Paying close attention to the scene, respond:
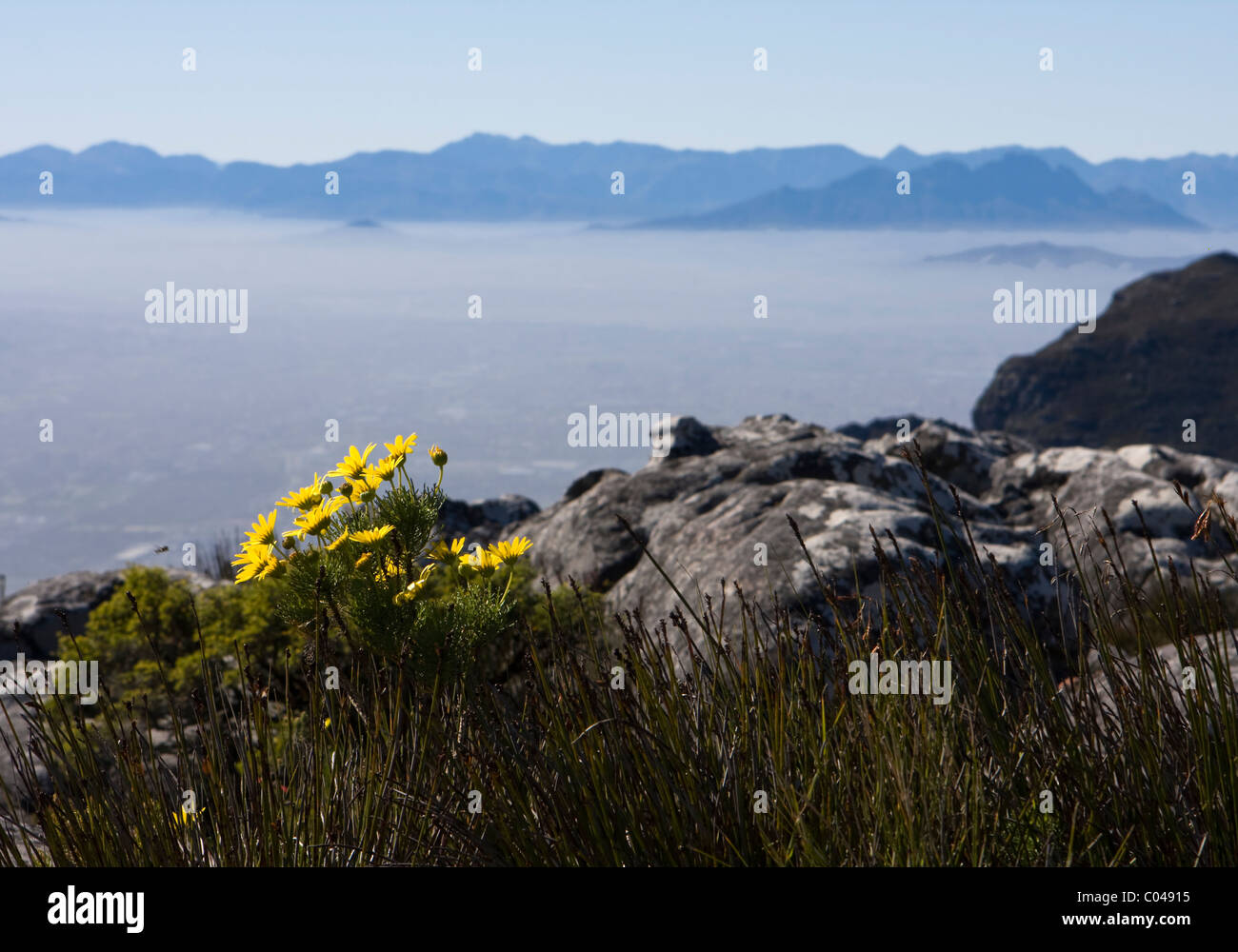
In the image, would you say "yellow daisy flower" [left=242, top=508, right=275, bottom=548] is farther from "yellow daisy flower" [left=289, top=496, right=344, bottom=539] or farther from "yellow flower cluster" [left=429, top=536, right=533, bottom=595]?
"yellow flower cluster" [left=429, top=536, right=533, bottom=595]

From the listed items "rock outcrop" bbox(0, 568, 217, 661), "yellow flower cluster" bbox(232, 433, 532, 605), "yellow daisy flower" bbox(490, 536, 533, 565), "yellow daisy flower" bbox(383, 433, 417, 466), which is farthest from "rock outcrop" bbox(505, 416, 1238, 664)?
"rock outcrop" bbox(0, 568, 217, 661)

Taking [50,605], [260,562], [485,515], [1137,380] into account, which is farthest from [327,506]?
[1137,380]

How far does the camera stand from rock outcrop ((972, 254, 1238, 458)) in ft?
180

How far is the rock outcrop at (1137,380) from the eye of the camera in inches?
2163

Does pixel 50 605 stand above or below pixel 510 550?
below

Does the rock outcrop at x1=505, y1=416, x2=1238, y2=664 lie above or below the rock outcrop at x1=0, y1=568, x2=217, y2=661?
above

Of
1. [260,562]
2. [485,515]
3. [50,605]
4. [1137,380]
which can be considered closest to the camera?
[260,562]

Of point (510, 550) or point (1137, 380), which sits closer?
Answer: point (510, 550)

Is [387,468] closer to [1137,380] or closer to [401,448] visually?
[401,448]

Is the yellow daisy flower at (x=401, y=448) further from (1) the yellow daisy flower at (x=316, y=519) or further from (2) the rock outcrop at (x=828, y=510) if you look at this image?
(2) the rock outcrop at (x=828, y=510)

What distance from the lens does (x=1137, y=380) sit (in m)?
59.3

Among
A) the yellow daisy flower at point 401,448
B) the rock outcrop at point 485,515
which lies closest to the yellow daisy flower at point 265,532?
the yellow daisy flower at point 401,448
